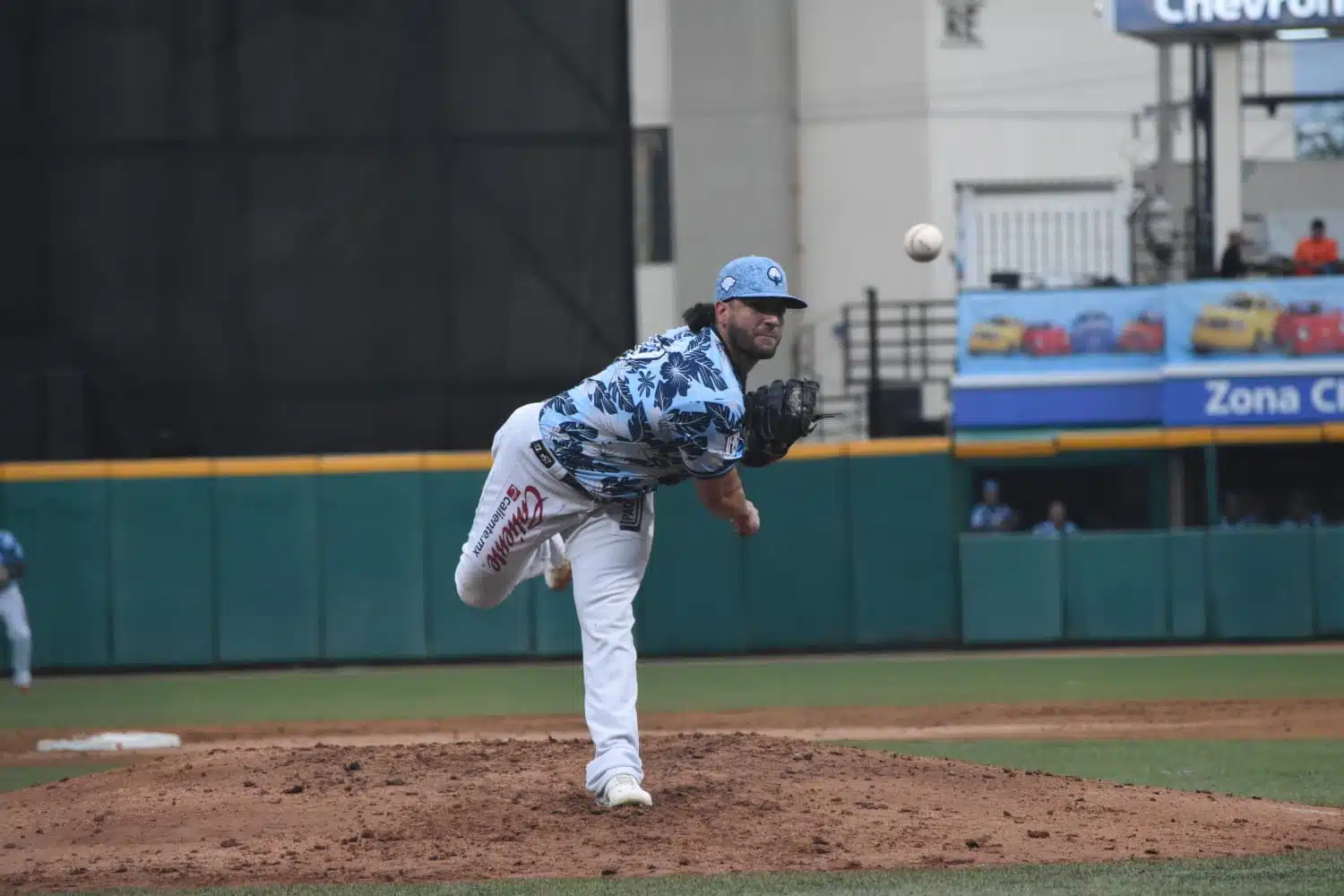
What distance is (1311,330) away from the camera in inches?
713

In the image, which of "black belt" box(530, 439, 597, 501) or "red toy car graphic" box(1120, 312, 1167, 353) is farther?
"red toy car graphic" box(1120, 312, 1167, 353)

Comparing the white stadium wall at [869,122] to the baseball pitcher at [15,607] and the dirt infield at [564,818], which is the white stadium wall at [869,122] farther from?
the dirt infield at [564,818]

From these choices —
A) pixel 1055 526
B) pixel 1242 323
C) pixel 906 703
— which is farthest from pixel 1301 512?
pixel 906 703

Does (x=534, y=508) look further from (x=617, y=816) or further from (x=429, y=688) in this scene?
(x=429, y=688)

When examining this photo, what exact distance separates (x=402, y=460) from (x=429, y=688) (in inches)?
96.6

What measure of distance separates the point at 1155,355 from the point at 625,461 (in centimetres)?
1277

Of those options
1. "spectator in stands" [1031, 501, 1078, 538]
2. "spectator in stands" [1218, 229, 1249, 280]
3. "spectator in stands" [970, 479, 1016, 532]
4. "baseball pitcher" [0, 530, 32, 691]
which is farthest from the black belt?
"spectator in stands" [1218, 229, 1249, 280]

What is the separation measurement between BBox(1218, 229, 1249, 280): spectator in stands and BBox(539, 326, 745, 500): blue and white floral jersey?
12.5 m

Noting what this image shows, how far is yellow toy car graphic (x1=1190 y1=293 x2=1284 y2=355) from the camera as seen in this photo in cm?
1814

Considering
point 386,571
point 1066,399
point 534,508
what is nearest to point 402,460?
point 386,571

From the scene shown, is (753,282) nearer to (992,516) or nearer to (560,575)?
(560,575)

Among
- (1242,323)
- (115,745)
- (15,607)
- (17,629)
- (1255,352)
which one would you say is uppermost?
(1242,323)

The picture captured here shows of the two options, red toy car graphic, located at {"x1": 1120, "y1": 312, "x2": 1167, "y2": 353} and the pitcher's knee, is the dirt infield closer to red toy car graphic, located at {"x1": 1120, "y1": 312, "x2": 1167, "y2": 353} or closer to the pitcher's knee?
the pitcher's knee

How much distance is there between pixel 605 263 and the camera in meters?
17.0
